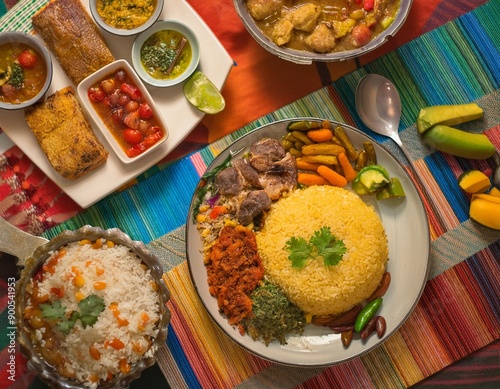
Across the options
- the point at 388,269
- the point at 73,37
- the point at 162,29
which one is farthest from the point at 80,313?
the point at 388,269

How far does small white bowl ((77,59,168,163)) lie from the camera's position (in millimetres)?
4004

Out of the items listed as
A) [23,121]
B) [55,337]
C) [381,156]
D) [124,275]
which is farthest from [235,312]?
[23,121]

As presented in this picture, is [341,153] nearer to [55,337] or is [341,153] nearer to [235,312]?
[235,312]

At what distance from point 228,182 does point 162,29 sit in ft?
4.05

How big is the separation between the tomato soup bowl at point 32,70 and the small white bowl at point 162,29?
61cm

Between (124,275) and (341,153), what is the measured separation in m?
1.75

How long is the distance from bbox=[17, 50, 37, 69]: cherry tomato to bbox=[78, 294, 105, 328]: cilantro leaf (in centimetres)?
173

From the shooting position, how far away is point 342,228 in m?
3.97

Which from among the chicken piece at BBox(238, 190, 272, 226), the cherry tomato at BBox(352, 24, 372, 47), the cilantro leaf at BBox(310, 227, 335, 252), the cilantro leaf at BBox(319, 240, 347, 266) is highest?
the cherry tomato at BBox(352, 24, 372, 47)

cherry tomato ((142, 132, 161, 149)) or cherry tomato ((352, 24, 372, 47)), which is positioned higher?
cherry tomato ((142, 132, 161, 149))

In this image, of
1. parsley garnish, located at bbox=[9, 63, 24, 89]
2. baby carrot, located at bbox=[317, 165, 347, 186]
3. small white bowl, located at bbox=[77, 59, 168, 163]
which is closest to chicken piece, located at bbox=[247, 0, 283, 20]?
small white bowl, located at bbox=[77, 59, 168, 163]

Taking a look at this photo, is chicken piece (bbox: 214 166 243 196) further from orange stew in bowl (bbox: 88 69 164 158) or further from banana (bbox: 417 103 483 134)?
banana (bbox: 417 103 483 134)

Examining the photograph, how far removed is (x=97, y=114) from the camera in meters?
4.06

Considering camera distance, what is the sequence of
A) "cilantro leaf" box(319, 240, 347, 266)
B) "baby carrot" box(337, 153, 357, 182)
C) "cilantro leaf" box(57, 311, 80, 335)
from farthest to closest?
"baby carrot" box(337, 153, 357, 182) → "cilantro leaf" box(319, 240, 347, 266) → "cilantro leaf" box(57, 311, 80, 335)
